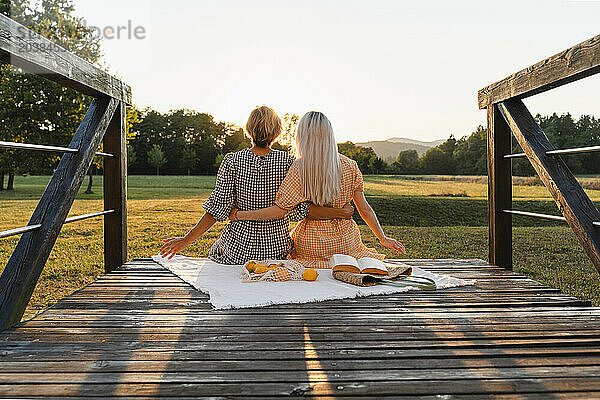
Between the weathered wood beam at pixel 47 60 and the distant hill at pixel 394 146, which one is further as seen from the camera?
the distant hill at pixel 394 146

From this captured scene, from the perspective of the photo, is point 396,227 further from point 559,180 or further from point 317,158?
point 559,180

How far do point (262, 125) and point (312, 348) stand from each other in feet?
5.61

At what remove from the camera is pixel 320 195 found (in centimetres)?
293

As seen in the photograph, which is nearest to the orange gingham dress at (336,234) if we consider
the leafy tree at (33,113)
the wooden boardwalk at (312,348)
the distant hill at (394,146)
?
the wooden boardwalk at (312,348)

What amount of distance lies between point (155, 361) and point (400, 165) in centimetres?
1418

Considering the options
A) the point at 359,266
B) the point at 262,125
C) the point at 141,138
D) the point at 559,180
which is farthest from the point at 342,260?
the point at 141,138

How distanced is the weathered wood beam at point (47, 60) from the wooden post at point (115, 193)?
12.6 inches

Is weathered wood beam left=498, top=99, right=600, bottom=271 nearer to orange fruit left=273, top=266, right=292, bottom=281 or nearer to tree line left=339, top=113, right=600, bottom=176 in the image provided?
orange fruit left=273, top=266, right=292, bottom=281

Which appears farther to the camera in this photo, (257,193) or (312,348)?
(257,193)

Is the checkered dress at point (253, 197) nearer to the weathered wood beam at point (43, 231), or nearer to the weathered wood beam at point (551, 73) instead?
the weathered wood beam at point (43, 231)

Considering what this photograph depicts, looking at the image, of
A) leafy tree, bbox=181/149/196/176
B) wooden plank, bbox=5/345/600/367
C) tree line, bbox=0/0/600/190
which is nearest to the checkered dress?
wooden plank, bbox=5/345/600/367

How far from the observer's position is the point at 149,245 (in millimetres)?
8789

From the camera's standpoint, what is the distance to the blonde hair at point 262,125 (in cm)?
307

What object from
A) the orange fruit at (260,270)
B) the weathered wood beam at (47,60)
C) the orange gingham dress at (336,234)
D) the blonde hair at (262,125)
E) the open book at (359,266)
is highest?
the weathered wood beam at (47,60)
